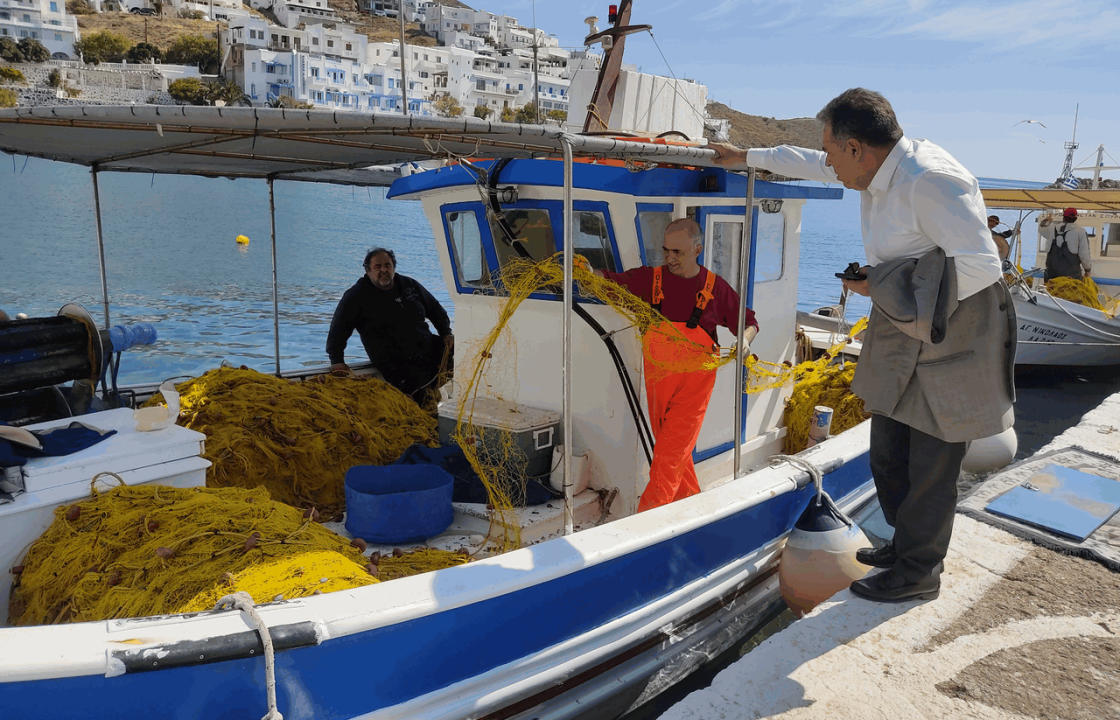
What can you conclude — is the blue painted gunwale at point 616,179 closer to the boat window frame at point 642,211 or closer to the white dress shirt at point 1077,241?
the boat window frame at point 642,211

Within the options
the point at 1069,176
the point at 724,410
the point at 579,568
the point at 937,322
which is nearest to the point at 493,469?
the point at 579,568

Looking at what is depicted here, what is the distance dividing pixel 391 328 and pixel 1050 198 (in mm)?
13775

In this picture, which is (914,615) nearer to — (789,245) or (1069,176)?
(789,245)

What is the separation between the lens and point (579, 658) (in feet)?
10.5

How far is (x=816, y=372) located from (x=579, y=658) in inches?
136

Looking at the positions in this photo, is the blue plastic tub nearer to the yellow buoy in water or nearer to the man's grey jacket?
the yellow buoy in water

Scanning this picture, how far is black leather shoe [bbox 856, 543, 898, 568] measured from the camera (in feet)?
11.4

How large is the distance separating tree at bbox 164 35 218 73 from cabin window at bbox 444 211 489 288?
118686 millimetres

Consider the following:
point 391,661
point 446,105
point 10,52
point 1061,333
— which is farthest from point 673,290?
point 10,52

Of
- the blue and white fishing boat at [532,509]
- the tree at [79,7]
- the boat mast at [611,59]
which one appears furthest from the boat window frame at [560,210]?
the tree at [79,7]

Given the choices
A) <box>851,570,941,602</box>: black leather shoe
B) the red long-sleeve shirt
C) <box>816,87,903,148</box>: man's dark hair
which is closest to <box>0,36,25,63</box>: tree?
the red long-sleeve shirt

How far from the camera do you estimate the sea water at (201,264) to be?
1556 cm

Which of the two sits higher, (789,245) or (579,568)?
(789,245)

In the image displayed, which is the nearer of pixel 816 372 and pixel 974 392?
pixel 974 392
